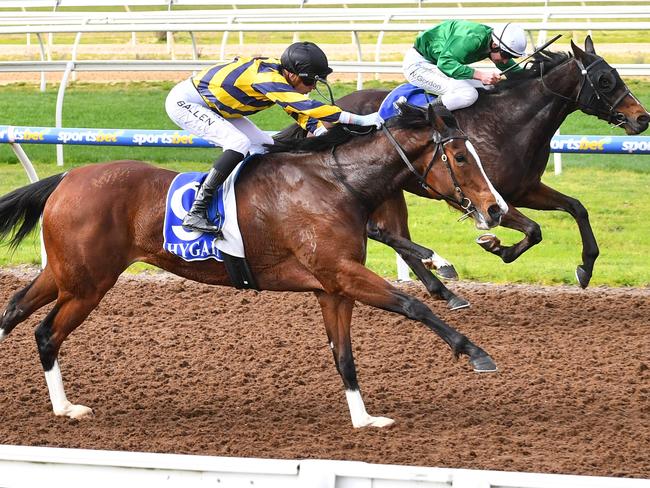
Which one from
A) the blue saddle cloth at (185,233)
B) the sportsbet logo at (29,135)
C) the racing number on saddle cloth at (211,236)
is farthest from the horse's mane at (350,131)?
the sportsbet logo at (29,135)

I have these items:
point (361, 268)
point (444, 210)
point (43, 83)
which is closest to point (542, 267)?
point (444, 210)

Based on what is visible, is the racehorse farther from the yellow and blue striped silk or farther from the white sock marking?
the white sock marking

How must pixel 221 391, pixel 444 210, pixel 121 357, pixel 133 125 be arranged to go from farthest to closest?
pixel 133 125 → pixel 444 210 → pixel 121 357 → pixel 221 391

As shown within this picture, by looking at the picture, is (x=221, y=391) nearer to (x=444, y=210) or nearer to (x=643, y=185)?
(x=444, y=210)

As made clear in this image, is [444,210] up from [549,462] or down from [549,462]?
down

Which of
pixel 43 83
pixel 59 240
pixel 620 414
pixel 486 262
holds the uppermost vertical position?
pixel 59 240

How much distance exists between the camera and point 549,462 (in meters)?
4.45

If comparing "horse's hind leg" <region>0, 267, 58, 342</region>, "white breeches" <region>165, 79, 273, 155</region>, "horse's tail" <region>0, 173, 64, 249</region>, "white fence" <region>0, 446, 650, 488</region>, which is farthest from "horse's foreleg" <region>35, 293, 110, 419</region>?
"white fence" <region>0, 446, 650, 488</region>

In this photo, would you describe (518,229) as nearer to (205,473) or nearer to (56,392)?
(56,392)

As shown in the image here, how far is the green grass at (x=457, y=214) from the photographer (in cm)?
884

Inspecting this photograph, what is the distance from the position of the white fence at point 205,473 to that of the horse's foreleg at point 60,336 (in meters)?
2.67

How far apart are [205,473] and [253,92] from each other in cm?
287

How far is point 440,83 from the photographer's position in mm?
6941

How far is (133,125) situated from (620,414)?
9.84m
